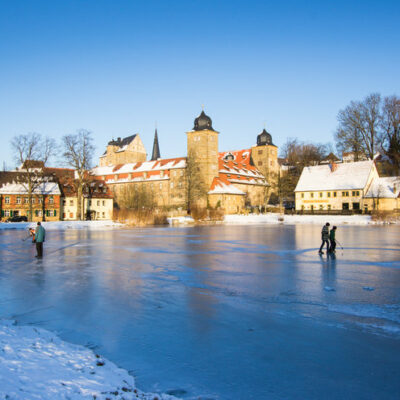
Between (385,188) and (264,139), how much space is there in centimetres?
4588

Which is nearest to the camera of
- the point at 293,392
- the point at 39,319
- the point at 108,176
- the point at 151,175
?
the point at 293,392

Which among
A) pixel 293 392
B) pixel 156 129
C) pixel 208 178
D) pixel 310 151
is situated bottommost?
pixel 293 392

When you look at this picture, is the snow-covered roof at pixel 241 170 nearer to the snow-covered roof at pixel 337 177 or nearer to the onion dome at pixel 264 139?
the onion dome at pixel 264 139

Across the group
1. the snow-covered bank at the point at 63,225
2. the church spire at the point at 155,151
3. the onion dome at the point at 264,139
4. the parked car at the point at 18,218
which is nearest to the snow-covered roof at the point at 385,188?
the snow-covered bank at the point at 63,225

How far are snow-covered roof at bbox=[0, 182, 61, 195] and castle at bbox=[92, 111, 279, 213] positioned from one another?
14.7 metres

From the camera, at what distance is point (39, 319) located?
7.25 meters

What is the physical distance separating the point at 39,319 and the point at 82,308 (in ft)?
3.05

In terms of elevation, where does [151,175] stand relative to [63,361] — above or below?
above

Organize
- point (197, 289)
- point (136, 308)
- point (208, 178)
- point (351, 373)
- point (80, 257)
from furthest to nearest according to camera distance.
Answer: point (208, 178) < point (80, 257) < point (197, 289) < point (136, 308) < point (351, 373)

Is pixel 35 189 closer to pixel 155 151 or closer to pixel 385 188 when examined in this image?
pixel 385 188

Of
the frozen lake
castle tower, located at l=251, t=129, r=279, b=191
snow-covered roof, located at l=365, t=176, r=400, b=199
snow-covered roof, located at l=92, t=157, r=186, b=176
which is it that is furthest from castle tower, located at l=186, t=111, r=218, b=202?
the frozen lake

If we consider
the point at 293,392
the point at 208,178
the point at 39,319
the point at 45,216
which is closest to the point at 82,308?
the point at 39,319

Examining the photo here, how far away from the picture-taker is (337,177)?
65.7 m

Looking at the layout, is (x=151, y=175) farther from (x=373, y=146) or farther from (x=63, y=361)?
(x=63, y=361)
